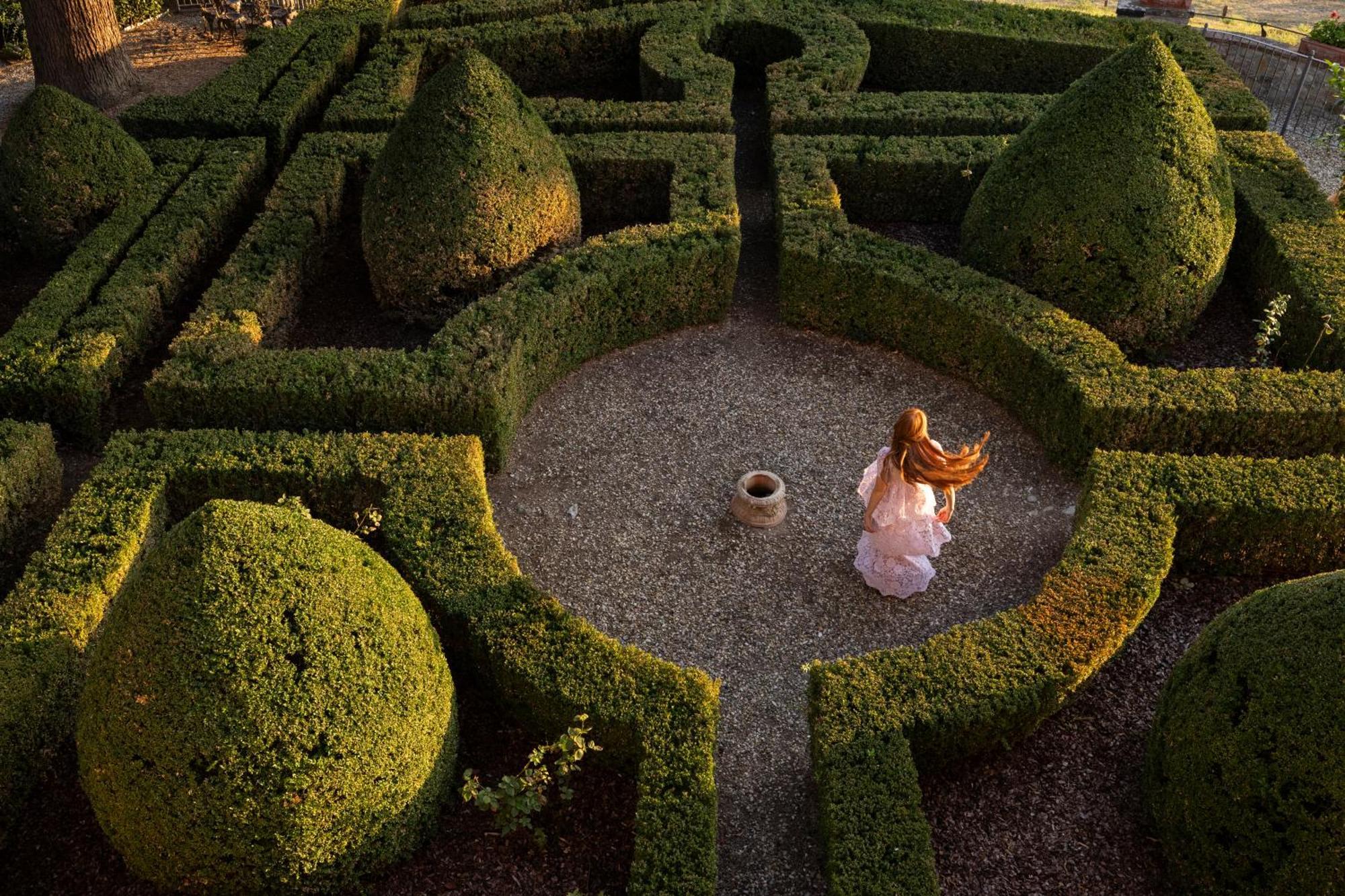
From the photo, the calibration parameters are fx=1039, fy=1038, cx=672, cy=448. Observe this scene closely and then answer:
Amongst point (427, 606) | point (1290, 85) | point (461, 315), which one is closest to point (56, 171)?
point (461, 315)

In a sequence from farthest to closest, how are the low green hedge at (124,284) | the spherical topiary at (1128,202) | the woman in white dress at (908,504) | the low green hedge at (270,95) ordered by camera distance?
the low green hedge at (270,95) → the spherical topiary at (1128,202) → the low green hedge at (124,284) → the woman in white dress at (908,504)

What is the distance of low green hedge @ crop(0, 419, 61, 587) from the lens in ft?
28.8

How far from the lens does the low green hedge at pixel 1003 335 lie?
972 centimetres

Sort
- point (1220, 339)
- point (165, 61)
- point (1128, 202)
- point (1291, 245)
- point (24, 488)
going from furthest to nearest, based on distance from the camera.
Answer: point (165, 61)
point (1220, 339)
point (1291, 245)
point (1128, 202)
point (24, 488)

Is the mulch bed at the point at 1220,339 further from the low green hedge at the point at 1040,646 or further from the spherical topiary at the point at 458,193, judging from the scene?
the spherical topiary at the point at 458,193

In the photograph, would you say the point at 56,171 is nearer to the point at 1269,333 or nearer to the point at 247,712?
the point at 247,712

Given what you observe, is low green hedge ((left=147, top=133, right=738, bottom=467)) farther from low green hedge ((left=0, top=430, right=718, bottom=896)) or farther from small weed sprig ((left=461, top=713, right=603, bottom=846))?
small weed sprig ((left=461, top=713, right=603, bottom=846))

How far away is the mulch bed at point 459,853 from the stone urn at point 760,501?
299 cm

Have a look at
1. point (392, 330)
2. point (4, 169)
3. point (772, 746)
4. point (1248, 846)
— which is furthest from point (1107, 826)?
point (4, 169)

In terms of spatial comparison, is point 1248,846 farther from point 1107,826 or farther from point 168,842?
point 168,842

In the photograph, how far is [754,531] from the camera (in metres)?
9.62

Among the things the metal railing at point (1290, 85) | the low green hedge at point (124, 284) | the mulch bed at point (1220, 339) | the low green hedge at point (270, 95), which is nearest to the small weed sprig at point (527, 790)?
the low green hedge at point (124, 284)

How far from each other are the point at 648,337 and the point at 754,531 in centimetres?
333

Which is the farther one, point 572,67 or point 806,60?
point 572,67
